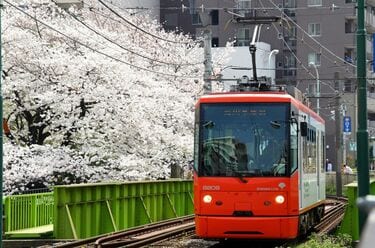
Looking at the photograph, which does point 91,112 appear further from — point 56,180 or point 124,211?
point 124,211

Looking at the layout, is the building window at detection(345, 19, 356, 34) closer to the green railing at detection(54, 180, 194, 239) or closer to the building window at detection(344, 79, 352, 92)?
the building window at detection(344, 79, 352, 92)

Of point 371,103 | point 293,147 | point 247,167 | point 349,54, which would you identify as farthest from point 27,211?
point 371,103

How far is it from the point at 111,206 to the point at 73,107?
7555mm

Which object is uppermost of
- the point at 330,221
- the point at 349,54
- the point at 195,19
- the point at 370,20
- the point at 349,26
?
the point at 195,19

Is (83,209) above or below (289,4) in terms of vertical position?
below

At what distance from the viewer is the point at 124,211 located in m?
21.9

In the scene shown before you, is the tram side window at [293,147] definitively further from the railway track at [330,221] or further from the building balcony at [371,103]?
the building balcony at [371,103]

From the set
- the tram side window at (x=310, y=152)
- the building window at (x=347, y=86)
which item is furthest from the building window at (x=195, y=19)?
the tram side window at (x=310, y=152)

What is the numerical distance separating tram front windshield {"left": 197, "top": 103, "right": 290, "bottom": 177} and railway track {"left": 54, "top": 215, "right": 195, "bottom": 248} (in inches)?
109

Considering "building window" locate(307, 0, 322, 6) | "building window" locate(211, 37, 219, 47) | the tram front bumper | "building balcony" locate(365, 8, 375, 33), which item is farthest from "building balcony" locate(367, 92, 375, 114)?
the tram front bumper

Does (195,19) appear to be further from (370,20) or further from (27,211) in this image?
(27,211)

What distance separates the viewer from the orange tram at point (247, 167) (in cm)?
1451

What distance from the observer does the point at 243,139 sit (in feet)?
48.6

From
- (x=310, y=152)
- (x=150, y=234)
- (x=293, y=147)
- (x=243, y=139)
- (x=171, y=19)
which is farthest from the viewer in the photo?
(x=171, y=19)
